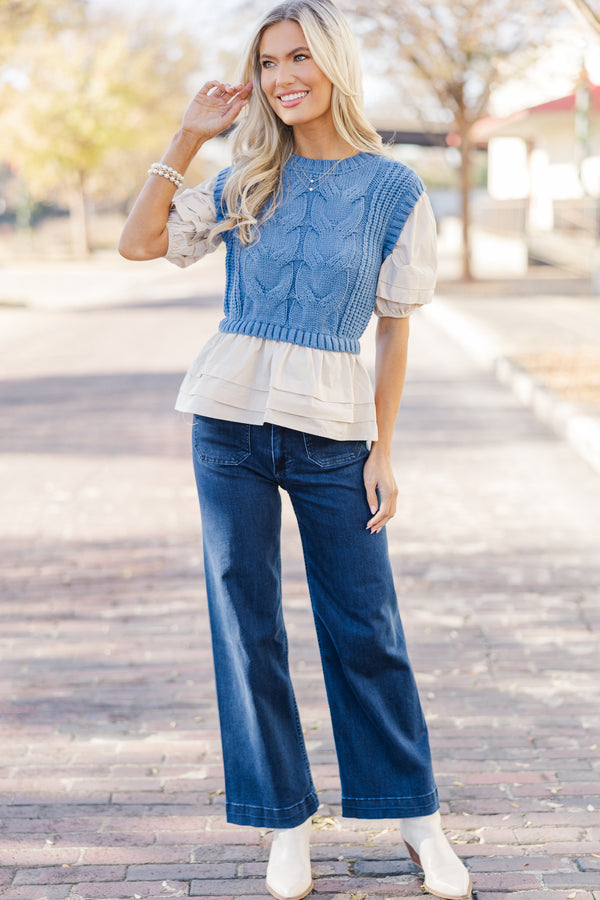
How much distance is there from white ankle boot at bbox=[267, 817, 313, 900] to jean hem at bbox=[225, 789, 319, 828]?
0.03m

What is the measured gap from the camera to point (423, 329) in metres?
17.4

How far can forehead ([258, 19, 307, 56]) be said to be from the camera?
2455mm

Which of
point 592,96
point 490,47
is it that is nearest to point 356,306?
point 490,47

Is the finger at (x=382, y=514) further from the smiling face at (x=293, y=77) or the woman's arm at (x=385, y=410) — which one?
the smiling face at (x=293, y=77)

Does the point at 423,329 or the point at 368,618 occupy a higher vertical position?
the point at 368,618

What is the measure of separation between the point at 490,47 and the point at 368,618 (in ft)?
69.0

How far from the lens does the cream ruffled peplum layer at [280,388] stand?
96.2 inches

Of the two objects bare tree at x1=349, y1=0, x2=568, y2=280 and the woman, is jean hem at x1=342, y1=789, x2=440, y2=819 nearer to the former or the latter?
the woman

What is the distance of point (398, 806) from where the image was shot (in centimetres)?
271

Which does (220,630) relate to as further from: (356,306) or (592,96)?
(592,96)

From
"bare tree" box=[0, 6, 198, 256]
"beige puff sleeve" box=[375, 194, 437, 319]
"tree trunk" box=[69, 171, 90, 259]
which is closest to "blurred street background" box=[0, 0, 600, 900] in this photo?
"beige puff sleeve" box=[375, 194, 437, 319]

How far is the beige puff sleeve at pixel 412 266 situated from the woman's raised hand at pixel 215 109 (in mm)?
482

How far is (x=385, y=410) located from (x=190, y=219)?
641 millimetres

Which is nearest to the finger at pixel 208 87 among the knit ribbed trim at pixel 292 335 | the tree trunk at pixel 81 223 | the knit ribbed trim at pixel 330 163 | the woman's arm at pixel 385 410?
the knit ribbed trim at pixel 330 163
